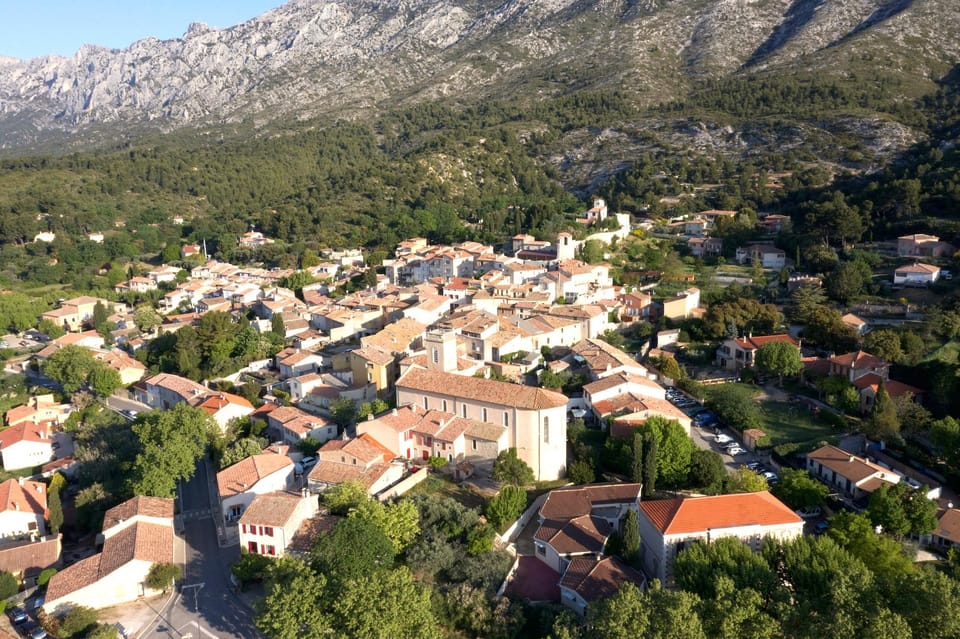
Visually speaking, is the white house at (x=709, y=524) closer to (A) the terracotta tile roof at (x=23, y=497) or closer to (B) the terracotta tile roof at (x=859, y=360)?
(B) the terracotta tile roof at (x=859, y=360)

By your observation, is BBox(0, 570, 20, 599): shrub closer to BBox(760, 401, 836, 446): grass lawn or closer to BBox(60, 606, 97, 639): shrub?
BBox(60, 606, 97, 639): shrub

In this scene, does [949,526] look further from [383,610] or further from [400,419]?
[400,419]

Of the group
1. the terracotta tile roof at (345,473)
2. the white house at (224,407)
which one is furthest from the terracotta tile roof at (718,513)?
the white house at (224,407)

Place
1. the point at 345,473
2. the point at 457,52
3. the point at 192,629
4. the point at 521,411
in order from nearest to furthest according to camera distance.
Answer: the point at 192,629 → the point at 345,473 → the point at 521,411 → the point at 457,52

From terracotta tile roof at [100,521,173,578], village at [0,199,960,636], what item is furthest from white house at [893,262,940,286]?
terracotta tile roof at [100,521,173,578]

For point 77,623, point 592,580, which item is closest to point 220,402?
point 77,623

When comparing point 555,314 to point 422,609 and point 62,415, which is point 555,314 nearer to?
point 422,609
